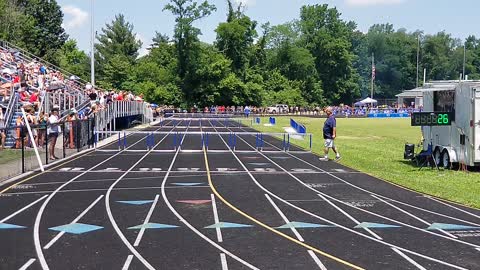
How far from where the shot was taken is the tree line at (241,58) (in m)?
94.4

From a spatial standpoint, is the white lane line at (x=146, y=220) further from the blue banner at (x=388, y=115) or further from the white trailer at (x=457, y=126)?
the blue banner at (x=388, y=115)

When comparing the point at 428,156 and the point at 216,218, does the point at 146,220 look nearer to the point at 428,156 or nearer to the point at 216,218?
the point at 216,218

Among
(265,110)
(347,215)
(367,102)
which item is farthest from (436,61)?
(347,215)

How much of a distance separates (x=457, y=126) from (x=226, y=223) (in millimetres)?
12197

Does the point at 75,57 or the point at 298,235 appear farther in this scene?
the point at 75,57

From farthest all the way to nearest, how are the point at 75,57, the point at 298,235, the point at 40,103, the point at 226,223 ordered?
the point at 75,57 → the point at 40,103 → the point at 226,223 → the point at 298,235

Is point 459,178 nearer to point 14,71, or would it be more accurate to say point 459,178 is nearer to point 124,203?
point 124,203

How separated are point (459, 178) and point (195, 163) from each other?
9.27 m

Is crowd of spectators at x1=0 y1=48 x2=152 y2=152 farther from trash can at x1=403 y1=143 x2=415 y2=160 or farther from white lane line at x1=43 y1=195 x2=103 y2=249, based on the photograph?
trash can at x1=403 y1=143 x2=415 y2=160

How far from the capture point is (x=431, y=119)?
66.3 ft

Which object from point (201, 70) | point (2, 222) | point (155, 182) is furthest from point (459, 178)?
point (201, 70)

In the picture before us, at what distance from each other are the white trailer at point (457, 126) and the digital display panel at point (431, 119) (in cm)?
43

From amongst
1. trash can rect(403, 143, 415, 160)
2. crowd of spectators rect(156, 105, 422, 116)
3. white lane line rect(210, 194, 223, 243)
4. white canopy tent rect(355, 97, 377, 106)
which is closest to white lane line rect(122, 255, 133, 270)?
white lane line rect(210, 194, 223, 243)

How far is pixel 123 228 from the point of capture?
34.5ft
